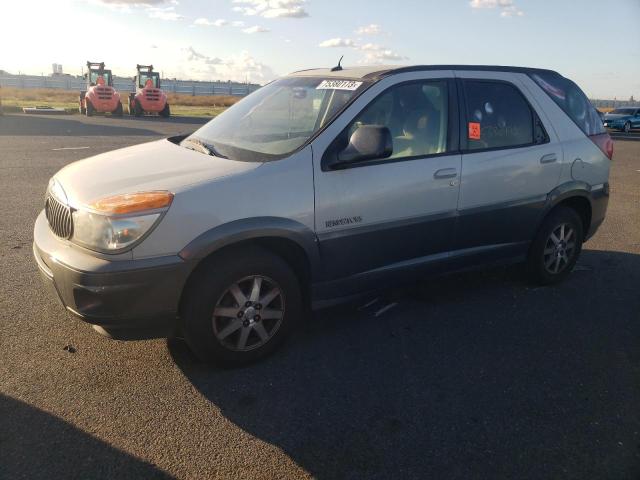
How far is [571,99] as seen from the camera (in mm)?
4871

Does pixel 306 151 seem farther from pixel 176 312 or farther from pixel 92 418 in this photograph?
pixel 92 418

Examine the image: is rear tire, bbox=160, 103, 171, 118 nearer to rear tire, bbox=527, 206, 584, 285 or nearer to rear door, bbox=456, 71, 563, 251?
rear door, bbox=456, 71, 563, 251

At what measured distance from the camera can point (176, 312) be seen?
9.89 ft

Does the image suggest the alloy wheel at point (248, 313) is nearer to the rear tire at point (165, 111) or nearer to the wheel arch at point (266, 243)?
the wheel arch at point (266, 243)

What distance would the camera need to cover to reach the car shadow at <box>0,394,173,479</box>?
7.85 feet

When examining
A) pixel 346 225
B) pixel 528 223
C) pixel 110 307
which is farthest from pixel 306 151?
pixel 528 223

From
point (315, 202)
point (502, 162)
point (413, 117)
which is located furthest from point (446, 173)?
point (315, 202)

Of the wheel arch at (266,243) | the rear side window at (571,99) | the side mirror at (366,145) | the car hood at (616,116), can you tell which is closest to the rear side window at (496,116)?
the rear side window at (571,99)

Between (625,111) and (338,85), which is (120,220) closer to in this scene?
(338,85)

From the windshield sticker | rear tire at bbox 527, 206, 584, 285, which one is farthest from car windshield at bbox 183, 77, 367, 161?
rear tire at bbox 527, 206, 584, 285

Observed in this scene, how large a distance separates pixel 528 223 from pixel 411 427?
242 centimetres

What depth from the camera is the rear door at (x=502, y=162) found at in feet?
13.4

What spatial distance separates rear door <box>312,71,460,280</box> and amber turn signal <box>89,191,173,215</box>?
3.09 feet

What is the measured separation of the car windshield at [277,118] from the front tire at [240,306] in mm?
719
